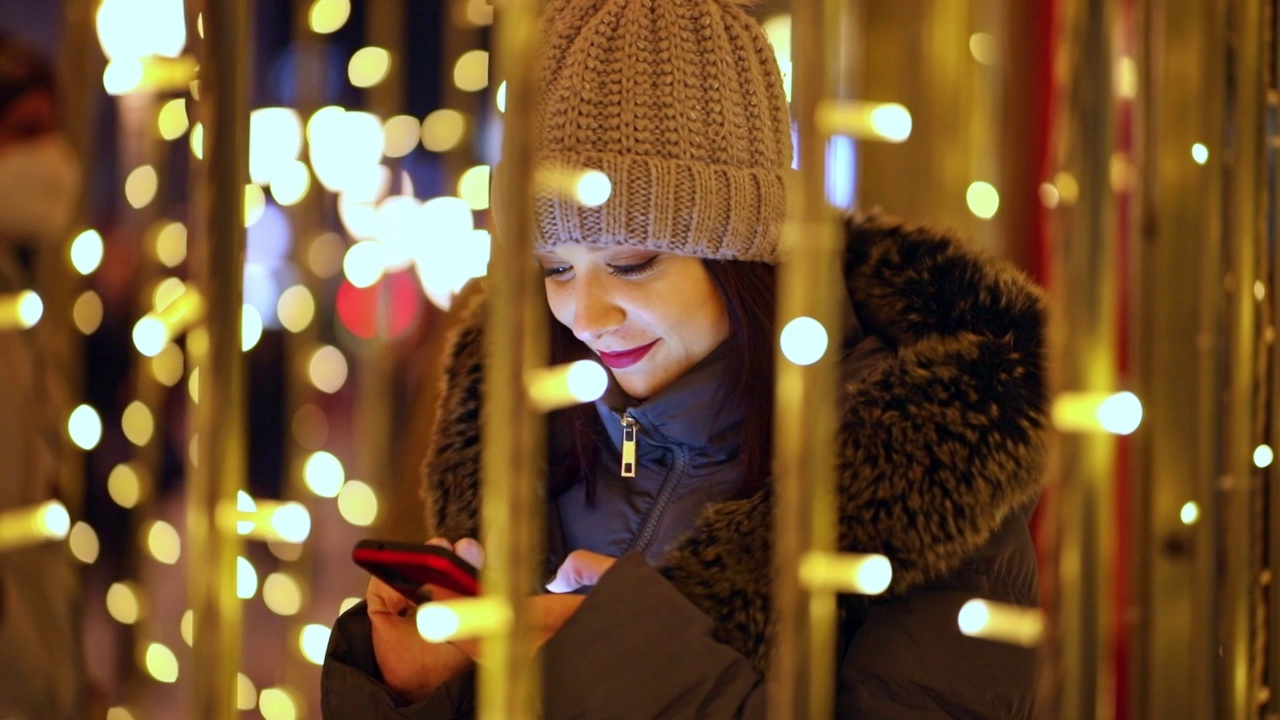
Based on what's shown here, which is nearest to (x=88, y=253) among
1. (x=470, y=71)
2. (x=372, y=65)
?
(x=372, y=65)

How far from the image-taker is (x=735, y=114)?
1.10m

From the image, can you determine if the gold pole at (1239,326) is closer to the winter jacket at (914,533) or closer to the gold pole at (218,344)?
the winter jacket at (914,533)

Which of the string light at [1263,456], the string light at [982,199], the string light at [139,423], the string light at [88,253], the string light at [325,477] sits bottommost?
the string light at [325,477]

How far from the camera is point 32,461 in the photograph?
107 centimetres

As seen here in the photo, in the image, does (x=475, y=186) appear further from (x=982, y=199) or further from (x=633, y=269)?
(x=633, y=269)

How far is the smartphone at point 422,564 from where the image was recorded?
2.64 feet

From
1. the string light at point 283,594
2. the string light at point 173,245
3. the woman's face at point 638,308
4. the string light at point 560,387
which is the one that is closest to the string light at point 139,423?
the string light at point 173,245

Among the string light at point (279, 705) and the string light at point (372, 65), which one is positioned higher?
the string light at point (372, 65)

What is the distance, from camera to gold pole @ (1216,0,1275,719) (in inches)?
36.9

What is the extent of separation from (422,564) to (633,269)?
1.42ft

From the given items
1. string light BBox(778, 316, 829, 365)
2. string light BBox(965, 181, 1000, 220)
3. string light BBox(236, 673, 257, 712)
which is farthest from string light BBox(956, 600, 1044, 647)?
string light BBox(236, 673, 257, 712)

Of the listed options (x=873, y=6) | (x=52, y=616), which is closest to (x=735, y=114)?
(x=52, y=616)

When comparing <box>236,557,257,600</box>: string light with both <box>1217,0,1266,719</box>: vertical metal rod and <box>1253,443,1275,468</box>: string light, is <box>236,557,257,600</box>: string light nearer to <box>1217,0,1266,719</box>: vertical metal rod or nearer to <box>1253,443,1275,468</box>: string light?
<box>1217,0,1266,719</box>: vertical metal rod

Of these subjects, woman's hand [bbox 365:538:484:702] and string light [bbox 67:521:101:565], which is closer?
woman's hand [bbox 365:538:484:702]
